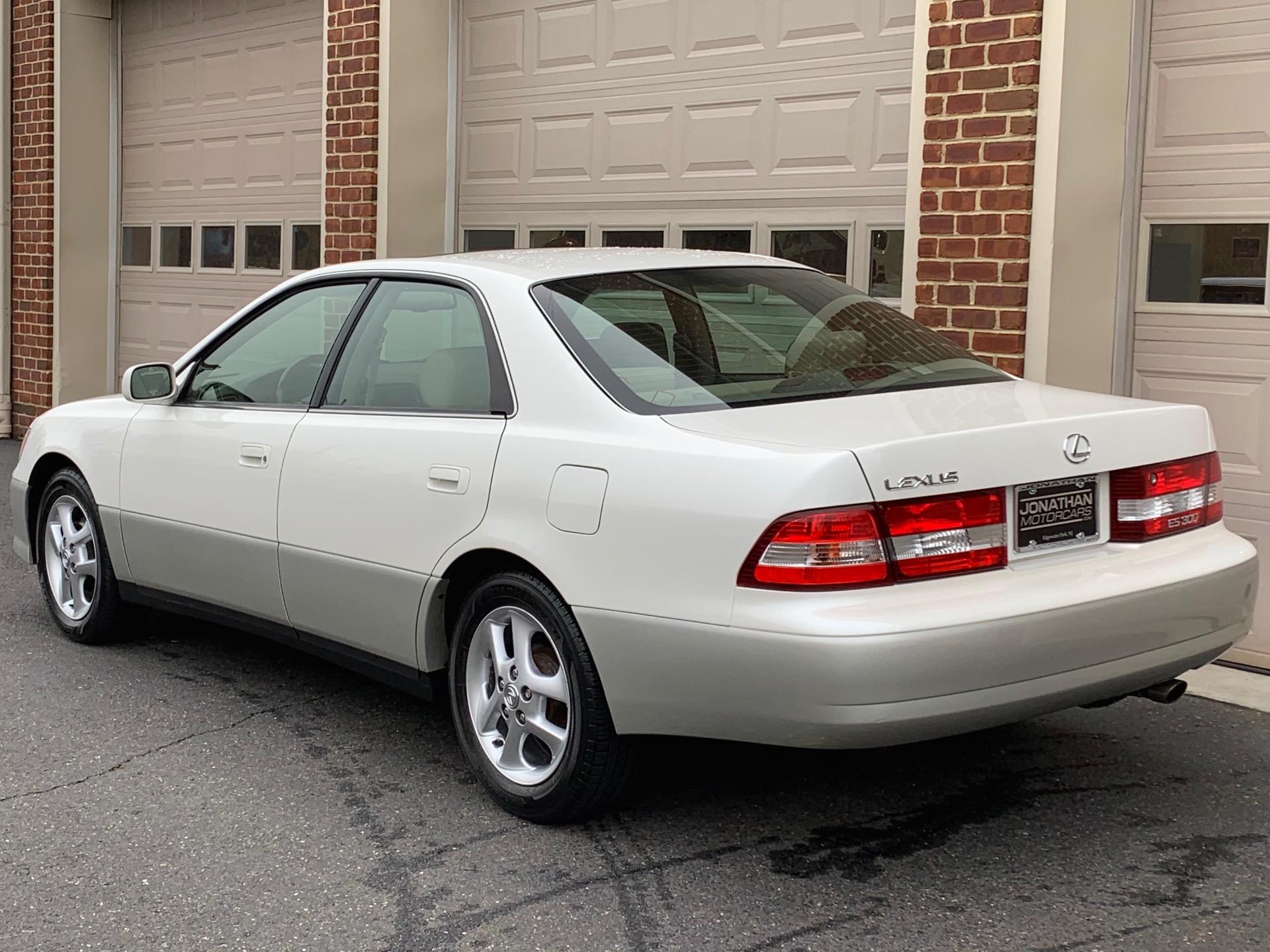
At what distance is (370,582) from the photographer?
446cm

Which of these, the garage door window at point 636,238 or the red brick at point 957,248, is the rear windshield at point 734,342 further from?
the garage door window at point 636,238

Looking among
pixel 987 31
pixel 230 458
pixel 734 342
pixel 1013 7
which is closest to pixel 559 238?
pixel 987 31

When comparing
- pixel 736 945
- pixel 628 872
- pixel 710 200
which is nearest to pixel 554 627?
pixel 628 872

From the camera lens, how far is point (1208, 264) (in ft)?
20.2

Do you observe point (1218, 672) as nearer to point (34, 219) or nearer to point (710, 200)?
point (710, 200)

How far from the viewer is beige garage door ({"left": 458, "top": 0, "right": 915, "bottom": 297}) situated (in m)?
7.27

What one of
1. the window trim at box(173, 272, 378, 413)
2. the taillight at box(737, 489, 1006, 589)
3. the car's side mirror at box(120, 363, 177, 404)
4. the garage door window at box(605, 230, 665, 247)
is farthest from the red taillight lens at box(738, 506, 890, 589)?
the garage door window at box(605, 230, 665, 247)

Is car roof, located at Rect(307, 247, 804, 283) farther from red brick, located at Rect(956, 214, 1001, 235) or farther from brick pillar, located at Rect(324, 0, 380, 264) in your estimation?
brick pillar, located at Rect(324, 0, 380, 264)

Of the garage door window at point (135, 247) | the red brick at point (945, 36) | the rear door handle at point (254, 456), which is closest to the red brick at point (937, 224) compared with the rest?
the red brick at point (945, 36)

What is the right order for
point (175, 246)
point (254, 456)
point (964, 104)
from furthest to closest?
point (175, 246)
point (964, 104)
point (254, 456)

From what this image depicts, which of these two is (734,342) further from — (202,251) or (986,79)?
(202,251)

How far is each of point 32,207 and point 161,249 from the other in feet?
4.52

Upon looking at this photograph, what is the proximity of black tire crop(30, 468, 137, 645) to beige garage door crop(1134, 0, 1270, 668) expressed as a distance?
4169mm

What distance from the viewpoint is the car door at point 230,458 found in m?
4.89
